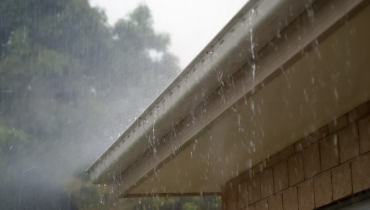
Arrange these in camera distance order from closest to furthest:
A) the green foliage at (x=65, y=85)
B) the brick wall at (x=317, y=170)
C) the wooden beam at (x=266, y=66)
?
the wooden beam at (x=266, y=66) < the brick wall at (x=317, y=170) < the green foliage at (x=65, y=85)

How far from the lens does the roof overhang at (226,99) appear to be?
2.68 m

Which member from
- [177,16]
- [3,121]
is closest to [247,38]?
[3,121]

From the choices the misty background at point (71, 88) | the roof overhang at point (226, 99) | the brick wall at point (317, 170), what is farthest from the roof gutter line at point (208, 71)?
the misty background at point (71, 88)

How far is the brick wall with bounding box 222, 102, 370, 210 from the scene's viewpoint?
133 inches

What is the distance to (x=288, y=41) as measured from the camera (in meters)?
2.77

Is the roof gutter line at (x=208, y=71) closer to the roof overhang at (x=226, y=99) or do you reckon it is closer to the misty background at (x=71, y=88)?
the roof overhang at (x=226, y=99)

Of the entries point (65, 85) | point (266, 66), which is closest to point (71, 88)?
point (65, 85)

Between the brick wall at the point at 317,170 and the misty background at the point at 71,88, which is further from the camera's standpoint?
the misty background at the point at 71,88

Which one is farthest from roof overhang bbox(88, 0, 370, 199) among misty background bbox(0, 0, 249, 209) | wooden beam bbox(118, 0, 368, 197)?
misty background bbox(0, 0, 249, 209)

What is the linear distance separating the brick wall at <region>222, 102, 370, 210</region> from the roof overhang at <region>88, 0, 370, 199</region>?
77 millimetres

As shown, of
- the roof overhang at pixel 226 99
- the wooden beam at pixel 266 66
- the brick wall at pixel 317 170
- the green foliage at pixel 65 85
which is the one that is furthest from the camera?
the green foliage at pixel 65 85

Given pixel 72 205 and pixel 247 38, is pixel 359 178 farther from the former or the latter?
pixel 72 205

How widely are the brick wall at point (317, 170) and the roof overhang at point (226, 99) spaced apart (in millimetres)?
77

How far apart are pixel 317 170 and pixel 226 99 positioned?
81 cm
